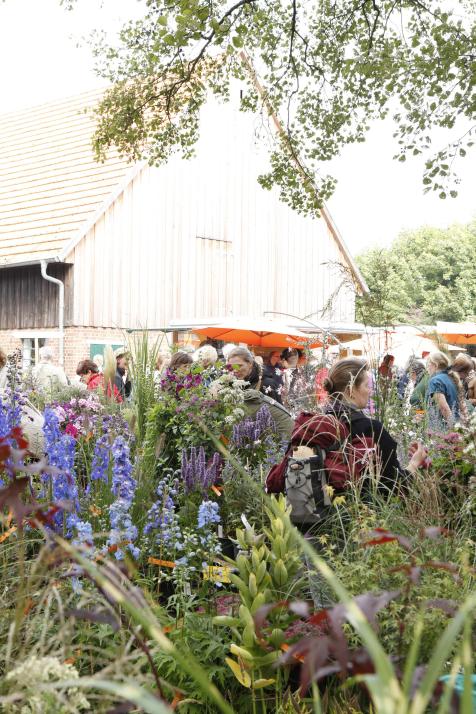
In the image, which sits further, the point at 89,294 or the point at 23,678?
the point at 89,294

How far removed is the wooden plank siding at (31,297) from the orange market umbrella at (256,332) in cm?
623

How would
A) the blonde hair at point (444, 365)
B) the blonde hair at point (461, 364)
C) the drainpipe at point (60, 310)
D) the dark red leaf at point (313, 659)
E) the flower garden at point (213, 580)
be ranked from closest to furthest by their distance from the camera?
the dark red leaf at point (313, 659) → the flower garden at point (213, 580) → the blonde hair at point (444, 365) → the blonde hair at point (461, 364) → the drainpipe at point (60, 310)

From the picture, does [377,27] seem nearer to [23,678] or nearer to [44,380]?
[44,380]

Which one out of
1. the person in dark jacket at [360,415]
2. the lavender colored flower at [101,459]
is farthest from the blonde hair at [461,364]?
the lavender colored flower at [101,459]

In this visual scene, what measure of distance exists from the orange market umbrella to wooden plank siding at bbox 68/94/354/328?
18.0 ft

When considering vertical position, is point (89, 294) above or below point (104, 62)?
below

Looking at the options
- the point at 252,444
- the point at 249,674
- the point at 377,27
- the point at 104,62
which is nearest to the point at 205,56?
the point at 104,62

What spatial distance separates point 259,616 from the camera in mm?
1489

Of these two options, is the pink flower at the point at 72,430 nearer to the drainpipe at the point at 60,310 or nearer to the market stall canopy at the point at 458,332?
the market stall canopy at the point at 458,332

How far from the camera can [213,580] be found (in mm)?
3520

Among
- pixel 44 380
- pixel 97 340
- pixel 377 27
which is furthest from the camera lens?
pixel 97 340

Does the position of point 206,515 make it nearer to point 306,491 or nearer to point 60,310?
point 306,491

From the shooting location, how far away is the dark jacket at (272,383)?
30.8 feet

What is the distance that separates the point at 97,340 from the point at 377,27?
39.9 ft
